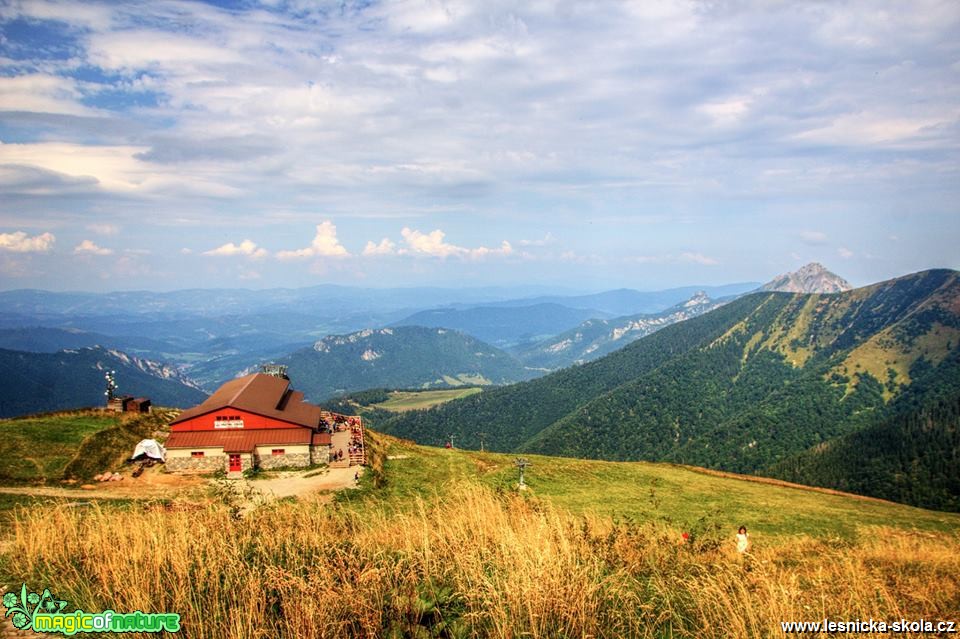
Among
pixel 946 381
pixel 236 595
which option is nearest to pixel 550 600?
pixel 236 595

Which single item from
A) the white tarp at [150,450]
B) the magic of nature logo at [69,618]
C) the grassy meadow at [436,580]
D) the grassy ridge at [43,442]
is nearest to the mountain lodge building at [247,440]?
the white tarp at [150,450]

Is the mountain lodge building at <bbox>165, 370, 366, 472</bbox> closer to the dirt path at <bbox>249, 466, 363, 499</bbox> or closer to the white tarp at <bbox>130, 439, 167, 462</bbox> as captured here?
the white tarp at <bbox>130, 439, 167, 462</bbox>

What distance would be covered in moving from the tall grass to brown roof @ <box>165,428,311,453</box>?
28083 mm

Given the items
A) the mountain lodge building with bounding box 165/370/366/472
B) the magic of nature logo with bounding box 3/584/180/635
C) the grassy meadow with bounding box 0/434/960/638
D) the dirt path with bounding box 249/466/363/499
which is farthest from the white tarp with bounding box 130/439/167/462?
the magic of nature logo with bounding box 3/584/180/635

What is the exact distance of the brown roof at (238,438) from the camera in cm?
3644

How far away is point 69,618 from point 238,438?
3379 cm

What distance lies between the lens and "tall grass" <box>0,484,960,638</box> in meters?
6.54

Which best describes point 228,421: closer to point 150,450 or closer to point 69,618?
point 150,450

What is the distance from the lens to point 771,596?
676 cm

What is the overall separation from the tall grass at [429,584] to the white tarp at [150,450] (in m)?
29.0

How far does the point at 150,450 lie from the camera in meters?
35.8

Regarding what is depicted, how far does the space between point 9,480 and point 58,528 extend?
25.8 metres

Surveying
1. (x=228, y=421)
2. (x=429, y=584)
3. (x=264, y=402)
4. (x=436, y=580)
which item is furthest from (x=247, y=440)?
(x=429, y=584)

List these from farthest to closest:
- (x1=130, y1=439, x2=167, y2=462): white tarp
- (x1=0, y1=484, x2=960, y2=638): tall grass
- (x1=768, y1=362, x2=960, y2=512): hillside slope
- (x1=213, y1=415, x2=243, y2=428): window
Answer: (x1=768, y1=362, x2=960, y2=512): hillside slope → (x1=213, y1=415, x2=243, y2=428): window → (x1=130, y1=439, x2=167, y2=462): white tarp → (x1=0, y1=484, x2=960, y2=638): tall grass
